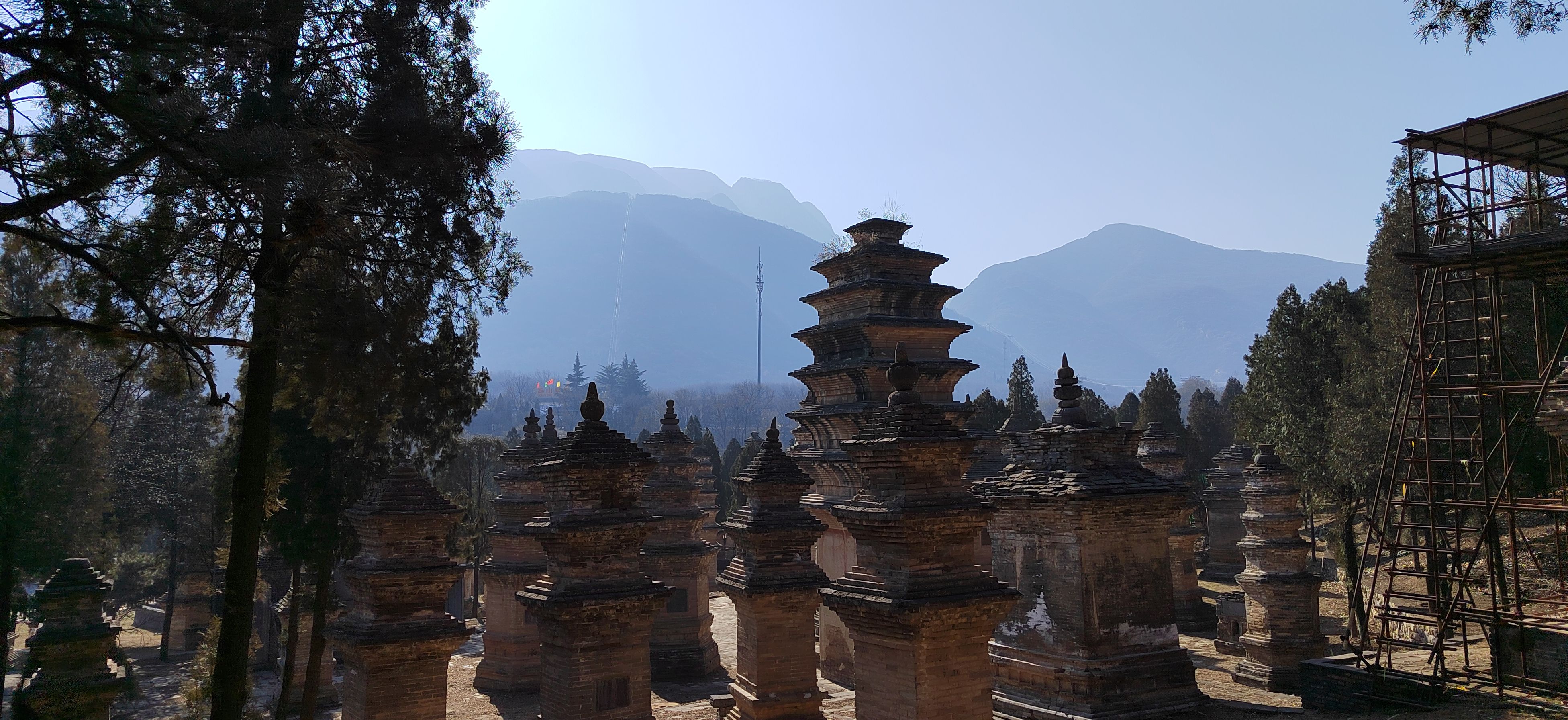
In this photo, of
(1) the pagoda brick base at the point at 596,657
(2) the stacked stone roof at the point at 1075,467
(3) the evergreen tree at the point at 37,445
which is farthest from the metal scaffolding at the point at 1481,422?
(3) the evergreen tree at the point at 37,445

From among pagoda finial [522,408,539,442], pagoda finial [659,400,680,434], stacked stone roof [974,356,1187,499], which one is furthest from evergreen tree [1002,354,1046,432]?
stacked stone roof [974,356,1187,499]

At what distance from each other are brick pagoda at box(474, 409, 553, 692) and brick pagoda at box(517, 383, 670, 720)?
9762mm

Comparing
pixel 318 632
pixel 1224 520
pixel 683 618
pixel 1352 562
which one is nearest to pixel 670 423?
pixel 683 618

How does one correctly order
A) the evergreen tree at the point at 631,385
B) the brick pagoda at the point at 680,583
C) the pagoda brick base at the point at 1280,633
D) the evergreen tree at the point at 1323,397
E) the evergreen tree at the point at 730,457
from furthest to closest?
the evergreen tree at the point at 631,385
the evergreen tree at the point at 730,457
the evergreen tree at the point at 1323,397
the brick pagoda at the point at 680,583
the pagoda brick base at the point at 1280,633

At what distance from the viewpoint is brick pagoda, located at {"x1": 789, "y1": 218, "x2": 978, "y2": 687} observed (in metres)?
24.5

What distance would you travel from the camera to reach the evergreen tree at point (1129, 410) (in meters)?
63.9

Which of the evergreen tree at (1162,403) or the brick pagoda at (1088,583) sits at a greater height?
the evergreen tree at (1162,403)

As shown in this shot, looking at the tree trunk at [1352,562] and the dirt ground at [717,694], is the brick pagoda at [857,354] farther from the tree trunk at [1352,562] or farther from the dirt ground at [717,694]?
the tree trunk at [1352,562]

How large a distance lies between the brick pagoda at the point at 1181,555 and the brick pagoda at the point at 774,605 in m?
16.0

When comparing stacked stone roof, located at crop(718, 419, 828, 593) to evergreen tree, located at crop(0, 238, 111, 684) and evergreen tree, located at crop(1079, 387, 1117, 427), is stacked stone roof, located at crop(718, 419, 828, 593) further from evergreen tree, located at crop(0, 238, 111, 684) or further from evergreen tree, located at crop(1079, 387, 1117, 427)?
evergreen tree, located at crop(1079, 387, 1117, 427)

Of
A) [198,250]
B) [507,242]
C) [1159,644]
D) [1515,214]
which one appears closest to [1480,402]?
[1159,644]

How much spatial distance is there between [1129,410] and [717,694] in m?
50.4

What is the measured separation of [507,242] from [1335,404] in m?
31.7

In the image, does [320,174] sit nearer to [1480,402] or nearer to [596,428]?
[596,428]
